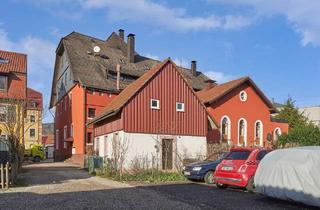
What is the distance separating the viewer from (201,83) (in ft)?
168

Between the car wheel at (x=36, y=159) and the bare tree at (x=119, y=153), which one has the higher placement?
the bare tree at (x=119, y=153)

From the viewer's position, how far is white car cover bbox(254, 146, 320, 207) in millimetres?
12258

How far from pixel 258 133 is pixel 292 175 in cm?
2819

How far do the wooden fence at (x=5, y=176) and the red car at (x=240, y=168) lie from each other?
8054 millimetres

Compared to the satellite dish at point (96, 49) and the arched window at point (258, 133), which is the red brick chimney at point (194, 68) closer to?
the satellite dish at point (96, 49)

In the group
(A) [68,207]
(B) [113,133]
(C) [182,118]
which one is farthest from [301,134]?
(A) [68,207]

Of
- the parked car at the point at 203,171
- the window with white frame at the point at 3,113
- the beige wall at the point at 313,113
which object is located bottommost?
the parked car at the point at 203,171

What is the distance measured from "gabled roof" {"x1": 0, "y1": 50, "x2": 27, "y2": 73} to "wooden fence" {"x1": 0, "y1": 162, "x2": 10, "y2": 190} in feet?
102

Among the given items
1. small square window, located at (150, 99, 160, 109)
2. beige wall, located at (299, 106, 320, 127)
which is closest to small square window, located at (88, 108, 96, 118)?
small square window, located at (150, 99, 160, 109)

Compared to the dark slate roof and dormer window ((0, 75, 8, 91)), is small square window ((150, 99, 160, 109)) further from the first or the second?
dormer window ((0, 75, 8, 91))

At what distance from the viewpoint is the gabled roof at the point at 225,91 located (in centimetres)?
3704

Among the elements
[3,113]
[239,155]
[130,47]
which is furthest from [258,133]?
[239,155]

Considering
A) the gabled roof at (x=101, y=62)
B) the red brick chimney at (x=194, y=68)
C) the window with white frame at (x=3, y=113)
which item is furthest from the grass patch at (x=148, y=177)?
the red brick chimney at (x=194, y=68)

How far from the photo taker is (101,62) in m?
44.1
